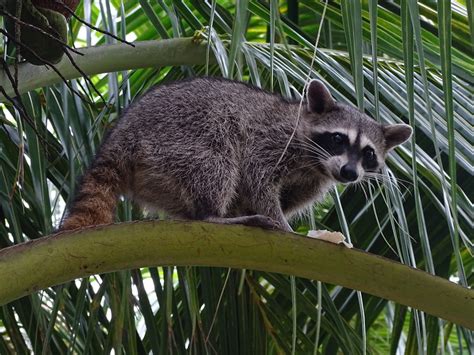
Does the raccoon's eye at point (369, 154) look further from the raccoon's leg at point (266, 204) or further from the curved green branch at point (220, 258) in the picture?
the curved green branch at point (220, 258)

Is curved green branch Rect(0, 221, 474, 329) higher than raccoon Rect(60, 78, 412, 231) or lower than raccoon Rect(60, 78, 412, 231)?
lower

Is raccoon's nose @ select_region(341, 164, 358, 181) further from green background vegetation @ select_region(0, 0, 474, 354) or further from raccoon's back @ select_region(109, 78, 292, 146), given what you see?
raccoon's back @ select_region(109, 78, 292, 146)

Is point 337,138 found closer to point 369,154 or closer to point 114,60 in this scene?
point 369,154

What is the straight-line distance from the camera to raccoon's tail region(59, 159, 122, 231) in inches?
104

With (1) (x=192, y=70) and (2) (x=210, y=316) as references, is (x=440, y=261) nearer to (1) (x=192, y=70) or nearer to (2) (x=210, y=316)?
(2) (x=210, y=316)

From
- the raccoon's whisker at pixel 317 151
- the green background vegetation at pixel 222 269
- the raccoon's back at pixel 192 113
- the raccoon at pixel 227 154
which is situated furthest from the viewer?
the raccoon's whisker at pixel 317 151

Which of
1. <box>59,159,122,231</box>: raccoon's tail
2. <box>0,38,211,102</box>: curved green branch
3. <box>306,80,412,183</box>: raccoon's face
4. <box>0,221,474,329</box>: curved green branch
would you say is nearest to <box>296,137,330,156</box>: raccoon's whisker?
<box>306,80,412,183</box>: raccoon's face

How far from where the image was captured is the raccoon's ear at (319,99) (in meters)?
3.53

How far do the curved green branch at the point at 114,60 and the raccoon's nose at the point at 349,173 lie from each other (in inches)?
25.7

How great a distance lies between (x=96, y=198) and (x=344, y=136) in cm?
117

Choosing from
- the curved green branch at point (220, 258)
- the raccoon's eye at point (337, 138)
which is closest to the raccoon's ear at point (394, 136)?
the raccoon's eye at point (337, 138)

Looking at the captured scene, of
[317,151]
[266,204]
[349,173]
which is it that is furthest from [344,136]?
[266,204]

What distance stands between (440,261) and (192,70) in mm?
1278

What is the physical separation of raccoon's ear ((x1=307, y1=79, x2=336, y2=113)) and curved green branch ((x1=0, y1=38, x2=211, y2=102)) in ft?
1.72
